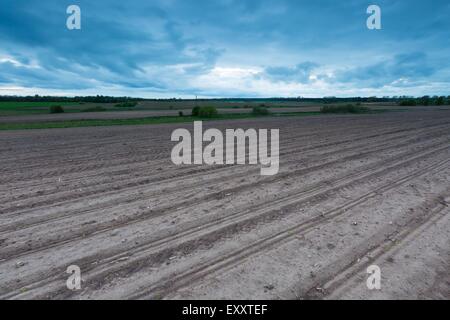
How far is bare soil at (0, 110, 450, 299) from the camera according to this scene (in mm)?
3178

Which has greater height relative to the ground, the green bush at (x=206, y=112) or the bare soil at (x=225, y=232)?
the green bush at (x=206, y=112)

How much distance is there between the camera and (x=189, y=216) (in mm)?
5066

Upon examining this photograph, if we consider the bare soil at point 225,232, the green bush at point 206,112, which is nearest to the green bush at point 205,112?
the green bush at point 206,112

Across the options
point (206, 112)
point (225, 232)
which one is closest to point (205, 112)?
point (206, 112)

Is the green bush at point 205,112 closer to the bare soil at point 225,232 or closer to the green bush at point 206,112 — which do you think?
the green bush at point 206,112

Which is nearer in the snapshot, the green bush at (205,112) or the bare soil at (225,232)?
the bare soil at (225,232)

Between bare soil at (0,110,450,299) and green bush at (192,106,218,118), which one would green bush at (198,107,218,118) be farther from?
bare soil at (0,110,450,299)

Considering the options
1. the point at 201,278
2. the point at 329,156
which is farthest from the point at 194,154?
the point at 201,278

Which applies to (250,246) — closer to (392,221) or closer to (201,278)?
(201,278)

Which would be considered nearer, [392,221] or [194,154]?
[392,221]

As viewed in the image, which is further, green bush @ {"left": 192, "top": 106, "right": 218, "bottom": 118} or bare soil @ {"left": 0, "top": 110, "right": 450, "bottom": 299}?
green bush @ {"left": 192, "top": 106, "right": 218, "bottom": 118}

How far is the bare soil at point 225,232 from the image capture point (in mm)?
3178

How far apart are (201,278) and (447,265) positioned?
320cm

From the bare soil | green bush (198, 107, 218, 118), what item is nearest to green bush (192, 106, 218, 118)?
green bush (198, 107, 218, 118)
